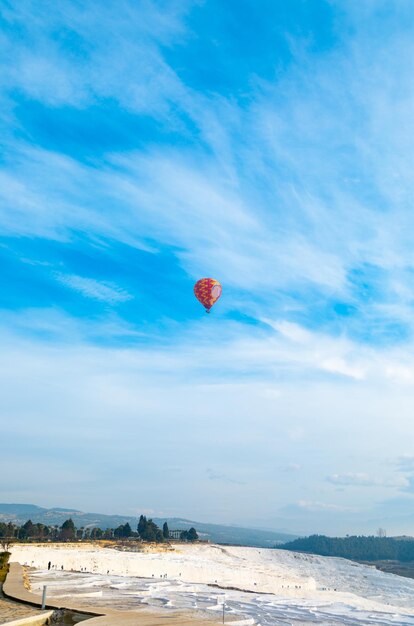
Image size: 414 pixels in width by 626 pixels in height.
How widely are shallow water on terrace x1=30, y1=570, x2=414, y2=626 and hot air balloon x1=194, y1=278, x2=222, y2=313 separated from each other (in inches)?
991

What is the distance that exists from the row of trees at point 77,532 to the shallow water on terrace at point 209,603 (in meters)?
56.0

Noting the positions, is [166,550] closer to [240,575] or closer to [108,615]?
[240,575]

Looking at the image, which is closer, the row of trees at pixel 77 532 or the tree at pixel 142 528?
the row of trees at pixel 77 532

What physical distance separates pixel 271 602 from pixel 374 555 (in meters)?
195

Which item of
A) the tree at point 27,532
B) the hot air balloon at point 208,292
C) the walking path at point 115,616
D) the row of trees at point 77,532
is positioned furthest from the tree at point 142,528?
the walking path at point 115,616

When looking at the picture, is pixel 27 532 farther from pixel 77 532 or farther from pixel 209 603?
pixel 209 603

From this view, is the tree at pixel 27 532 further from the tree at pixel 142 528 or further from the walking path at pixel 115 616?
the walking path at pixel 115 616

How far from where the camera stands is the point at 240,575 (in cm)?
6450

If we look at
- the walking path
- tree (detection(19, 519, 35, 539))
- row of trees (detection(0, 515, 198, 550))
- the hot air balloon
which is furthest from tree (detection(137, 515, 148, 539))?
the walking path

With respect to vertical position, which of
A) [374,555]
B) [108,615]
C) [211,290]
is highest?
[211,290]

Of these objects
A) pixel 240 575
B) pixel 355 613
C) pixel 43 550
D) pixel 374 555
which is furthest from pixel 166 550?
pixel 374 555

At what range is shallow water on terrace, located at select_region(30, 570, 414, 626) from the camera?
24.3 m

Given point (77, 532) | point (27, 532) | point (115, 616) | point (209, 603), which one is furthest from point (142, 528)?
point (115, 616)

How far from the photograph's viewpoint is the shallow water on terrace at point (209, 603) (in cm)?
2430
